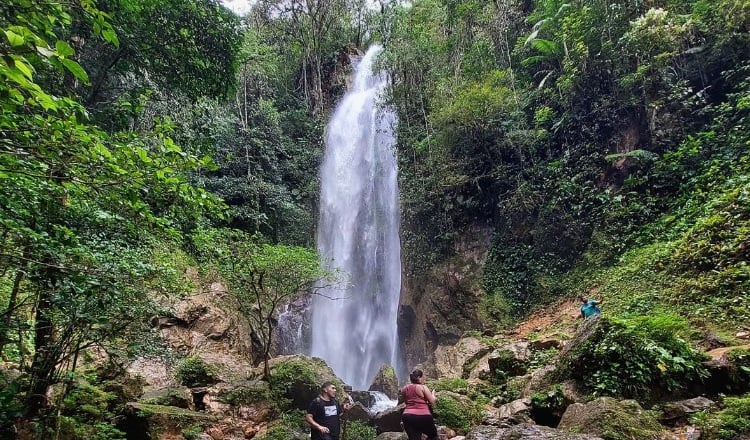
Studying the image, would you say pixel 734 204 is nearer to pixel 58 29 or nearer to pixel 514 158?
pixel 514 158

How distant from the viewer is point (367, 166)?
2092 centimetres

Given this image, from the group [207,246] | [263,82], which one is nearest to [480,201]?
[207,246]

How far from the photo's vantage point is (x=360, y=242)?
64.1 ft

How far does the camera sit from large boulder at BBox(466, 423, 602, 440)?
11.9ft

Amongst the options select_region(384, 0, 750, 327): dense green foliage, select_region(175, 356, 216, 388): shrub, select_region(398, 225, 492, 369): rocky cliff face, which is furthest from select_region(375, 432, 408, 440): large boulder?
A: select_region(398, 225, 492, 369): rocky cliff face

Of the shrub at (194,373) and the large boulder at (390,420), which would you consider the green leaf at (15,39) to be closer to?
the large boulder at (390,420)

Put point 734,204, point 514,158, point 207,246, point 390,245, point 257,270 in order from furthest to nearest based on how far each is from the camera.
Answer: point 390,245
point 514,158
point 207,246
point 257,270
point 734,204

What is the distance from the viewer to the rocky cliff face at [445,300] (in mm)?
13398

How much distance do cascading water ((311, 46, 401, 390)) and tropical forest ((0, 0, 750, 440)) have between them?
109 millimetres

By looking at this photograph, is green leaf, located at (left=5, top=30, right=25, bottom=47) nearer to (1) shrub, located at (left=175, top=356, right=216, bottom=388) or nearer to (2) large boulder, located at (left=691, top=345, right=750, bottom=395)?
(2) large boulder, located at (left=691, top=345, right=750, bottom=395)

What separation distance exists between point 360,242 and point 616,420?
15.9m

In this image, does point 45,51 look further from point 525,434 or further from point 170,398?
point 170,398

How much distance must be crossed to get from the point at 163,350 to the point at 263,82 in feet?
60.9

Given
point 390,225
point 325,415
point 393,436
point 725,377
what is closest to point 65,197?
point 325,415
